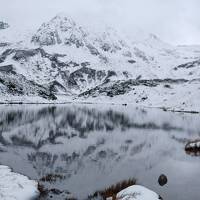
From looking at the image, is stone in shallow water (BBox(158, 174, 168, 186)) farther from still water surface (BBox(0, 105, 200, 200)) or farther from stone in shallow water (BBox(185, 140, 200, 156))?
stone in shallow water (BBox(185, 140, 200, 156))

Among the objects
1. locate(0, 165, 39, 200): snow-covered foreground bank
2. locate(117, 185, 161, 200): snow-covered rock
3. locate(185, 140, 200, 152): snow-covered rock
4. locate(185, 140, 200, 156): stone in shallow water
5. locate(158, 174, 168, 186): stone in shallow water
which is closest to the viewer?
locate(117, 185, 161, 200): snow-covered rock

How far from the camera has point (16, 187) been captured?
95.2 ft

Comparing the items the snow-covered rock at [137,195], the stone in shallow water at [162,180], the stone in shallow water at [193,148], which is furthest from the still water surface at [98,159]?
the snow-covered rock at [137,195]

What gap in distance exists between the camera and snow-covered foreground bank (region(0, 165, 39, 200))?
26869 millimetres

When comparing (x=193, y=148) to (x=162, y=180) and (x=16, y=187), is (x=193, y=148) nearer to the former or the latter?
(x=162, y=180)

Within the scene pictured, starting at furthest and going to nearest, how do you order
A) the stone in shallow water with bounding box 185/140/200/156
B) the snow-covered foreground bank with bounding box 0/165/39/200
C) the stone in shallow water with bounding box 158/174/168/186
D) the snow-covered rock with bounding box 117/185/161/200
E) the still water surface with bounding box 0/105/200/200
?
1. the stone in shallow water with bounding box 185/140/200/156
2. the stone in shallow water with bounding box 158/174/168/186
3. the still water surface with bounding box 0/105/200/200
4. the snow-covered foreground bank with bounding box 0/165/39/200
5. the snow-covered rock with bounding box 117/185/161/200

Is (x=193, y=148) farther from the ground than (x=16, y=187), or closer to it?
closer to it

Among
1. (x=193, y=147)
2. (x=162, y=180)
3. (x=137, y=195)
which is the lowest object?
(x=193, y=147)

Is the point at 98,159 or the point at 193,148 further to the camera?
the point at 193,148

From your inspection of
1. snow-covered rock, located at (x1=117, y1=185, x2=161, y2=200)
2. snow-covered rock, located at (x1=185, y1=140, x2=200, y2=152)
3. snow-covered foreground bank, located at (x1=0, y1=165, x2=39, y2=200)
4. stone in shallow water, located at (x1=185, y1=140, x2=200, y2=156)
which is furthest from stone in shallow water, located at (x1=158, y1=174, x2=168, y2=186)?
snow-covered rock, located at (x1=185, y1=140, x2=200, y2=152)

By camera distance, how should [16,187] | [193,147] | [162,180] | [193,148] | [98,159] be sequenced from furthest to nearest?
[193,147] → [193,148] → [98,159] → [162,180] → [16,187]

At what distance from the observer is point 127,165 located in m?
44.2

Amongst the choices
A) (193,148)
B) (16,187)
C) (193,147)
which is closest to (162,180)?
(16,187)

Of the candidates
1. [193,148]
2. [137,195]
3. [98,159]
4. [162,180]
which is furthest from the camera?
[193,148]
